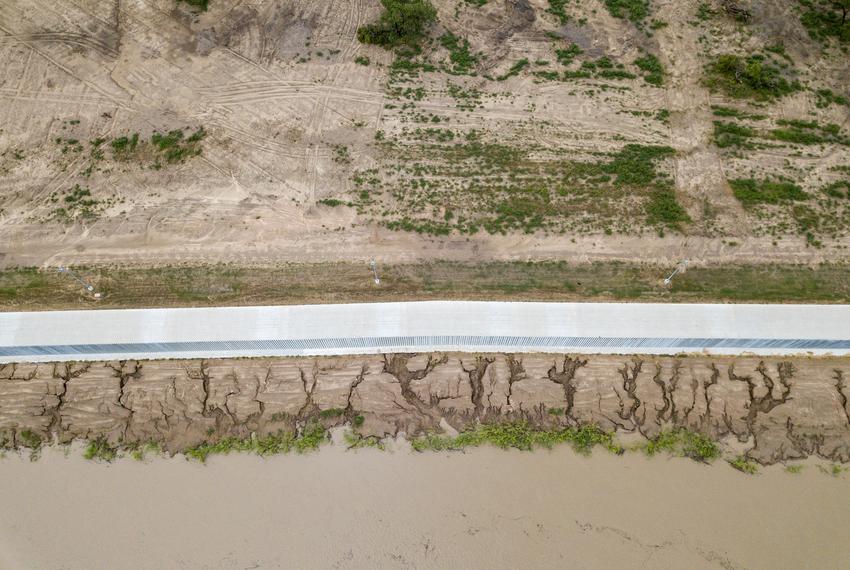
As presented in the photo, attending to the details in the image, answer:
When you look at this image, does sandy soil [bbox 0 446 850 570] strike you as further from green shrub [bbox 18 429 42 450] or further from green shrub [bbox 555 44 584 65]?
green shrub [bbox 555 44 584 65]

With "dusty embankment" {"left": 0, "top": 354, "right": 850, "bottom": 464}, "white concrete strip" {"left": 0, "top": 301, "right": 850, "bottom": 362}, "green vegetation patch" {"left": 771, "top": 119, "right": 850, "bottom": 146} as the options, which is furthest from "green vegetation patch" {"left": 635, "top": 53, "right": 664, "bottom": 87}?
"dusty embankment" {"left": 0, "top": 354, "right": 850, "bottom": 464}

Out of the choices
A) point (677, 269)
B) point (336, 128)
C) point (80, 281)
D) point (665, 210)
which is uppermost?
point (336, 128)

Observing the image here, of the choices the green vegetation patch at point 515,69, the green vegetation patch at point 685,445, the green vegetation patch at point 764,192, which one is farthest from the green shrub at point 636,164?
the green vegetation patch at point 685,445

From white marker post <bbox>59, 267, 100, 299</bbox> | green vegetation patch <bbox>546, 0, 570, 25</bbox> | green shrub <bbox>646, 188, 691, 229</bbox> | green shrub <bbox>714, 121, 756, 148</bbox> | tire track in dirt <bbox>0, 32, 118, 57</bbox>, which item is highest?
green vegetation patch <bbox>546, 0, 570, 25</bbox>

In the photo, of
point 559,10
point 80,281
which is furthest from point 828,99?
point 80,281

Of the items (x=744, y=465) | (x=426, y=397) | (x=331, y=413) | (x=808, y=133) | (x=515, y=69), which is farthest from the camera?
(x=515, y=69)

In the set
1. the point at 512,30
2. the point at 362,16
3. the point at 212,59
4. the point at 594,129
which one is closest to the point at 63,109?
the point at 212,59

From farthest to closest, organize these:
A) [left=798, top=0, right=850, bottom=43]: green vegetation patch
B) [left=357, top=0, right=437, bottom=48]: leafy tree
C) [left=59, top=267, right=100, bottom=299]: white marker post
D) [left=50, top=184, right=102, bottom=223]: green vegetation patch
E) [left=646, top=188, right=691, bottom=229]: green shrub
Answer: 1. [left=798, top=0, right=850, bottom=43]: green vegetation patch
2. [left=357, top=0, right=437, bottom=48]: leafy tree
3. [left=50, top=184, right=102, bottom=223]: green vegetation patch
4. [left=646, top=188, right=691, bottom=229]: green shrub
5. [left=59, top=267, right=100, bottom=299]: white marker post

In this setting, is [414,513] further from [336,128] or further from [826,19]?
[826,19]
